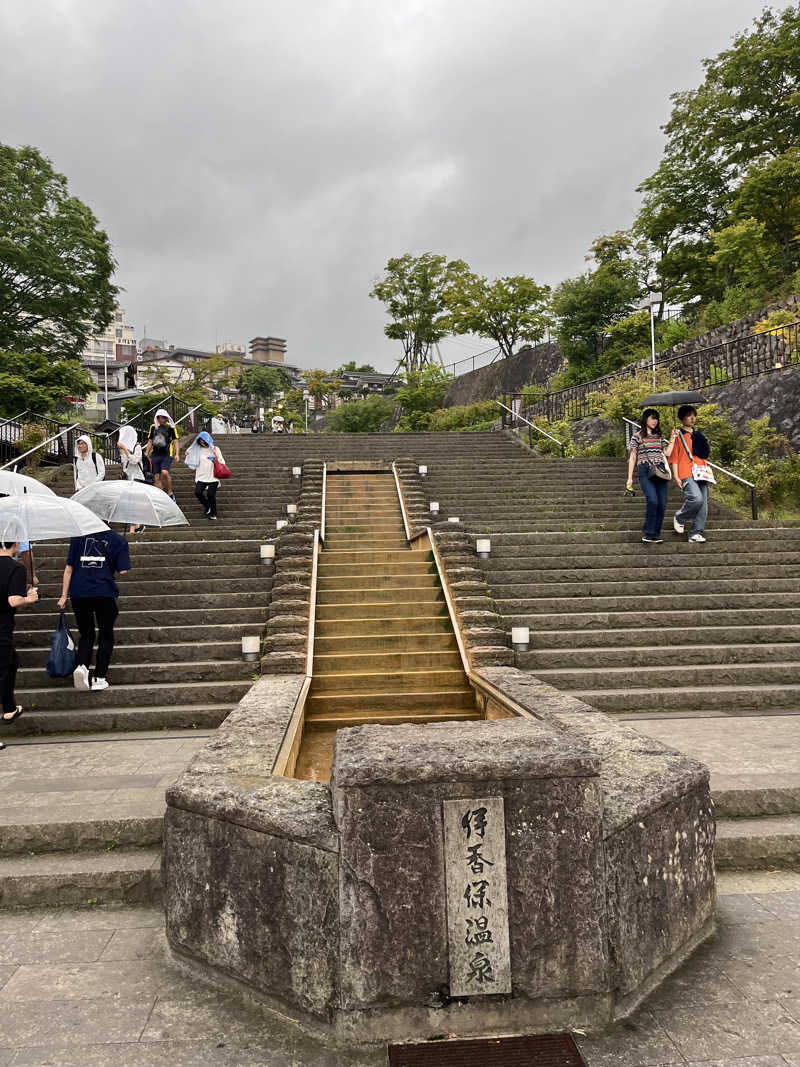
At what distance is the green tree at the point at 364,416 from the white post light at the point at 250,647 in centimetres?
3098

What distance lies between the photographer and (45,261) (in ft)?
78.3

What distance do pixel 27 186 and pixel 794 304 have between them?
2487 cm

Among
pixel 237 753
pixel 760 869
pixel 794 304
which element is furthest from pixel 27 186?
pixel 760 869

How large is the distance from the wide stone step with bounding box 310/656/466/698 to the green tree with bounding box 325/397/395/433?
31.3 meters

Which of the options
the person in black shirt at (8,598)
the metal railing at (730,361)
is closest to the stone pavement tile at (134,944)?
the person in black shirt at (8,598)

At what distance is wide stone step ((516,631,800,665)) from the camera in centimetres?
697

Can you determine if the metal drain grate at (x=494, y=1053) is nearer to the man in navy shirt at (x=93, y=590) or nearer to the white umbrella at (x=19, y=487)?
the man in navy shirt at (x=93, y=590)

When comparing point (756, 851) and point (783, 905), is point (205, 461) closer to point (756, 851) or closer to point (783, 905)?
point (756, 851)

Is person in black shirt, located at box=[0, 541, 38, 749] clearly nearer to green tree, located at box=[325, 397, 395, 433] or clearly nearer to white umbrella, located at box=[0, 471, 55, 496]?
white umbrella, located at box=[0, 471, 55, 496]

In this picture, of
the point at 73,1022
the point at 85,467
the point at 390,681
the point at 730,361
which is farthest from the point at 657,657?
the point at 730,361

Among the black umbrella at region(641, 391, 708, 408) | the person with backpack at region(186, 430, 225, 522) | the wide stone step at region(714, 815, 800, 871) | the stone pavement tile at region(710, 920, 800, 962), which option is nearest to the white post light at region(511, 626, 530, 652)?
the wide stone step at region(714, 815, 800, 871)

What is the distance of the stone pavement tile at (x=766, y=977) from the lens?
2.66 metres

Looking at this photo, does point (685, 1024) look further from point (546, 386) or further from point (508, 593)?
point (546, 386)

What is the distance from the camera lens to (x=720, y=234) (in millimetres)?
20703
